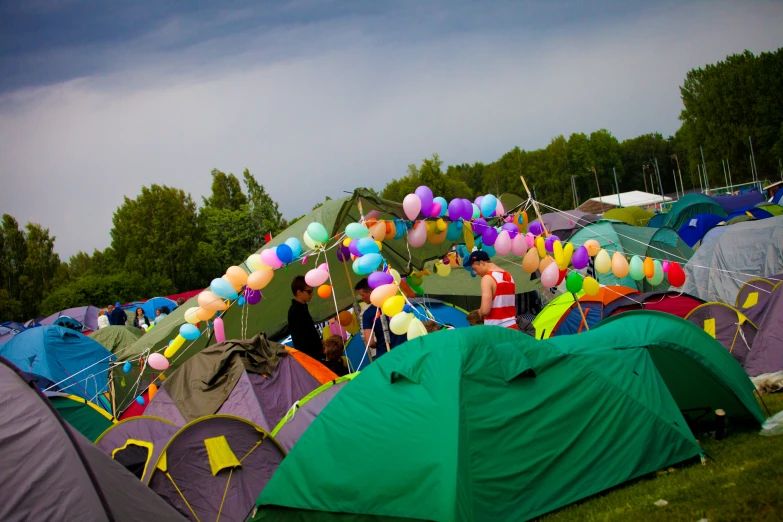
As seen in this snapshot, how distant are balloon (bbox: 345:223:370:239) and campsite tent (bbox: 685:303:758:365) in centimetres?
368

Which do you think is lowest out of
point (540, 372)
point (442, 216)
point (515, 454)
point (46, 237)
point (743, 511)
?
point (743, 511)

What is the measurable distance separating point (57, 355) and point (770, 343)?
38.6ft

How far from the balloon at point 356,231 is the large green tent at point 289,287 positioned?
0.64m

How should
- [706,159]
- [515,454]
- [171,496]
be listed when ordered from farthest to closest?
[706,159]
[171,496]
[515,454]

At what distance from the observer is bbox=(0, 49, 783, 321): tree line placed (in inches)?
1448

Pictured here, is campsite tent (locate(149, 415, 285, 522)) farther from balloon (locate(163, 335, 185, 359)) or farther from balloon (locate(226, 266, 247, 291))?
balloon (locate(163, 335, 185, 359))

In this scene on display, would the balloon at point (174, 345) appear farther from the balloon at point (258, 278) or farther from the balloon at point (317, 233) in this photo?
the balloon at point (317, 233)

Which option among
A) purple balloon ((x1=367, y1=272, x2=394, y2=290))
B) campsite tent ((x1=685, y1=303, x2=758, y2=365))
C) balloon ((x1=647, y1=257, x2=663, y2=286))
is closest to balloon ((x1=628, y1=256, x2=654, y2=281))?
balloon ((x1=647, y1=257, x2=663, y2=286))

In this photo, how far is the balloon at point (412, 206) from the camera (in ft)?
23.6

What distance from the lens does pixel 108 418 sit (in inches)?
303

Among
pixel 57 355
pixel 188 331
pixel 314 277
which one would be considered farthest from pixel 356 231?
pixel 57 355

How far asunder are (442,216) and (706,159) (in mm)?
60655

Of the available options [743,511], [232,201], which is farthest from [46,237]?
[743,511]

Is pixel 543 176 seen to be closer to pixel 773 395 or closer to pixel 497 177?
pixel 497 177
